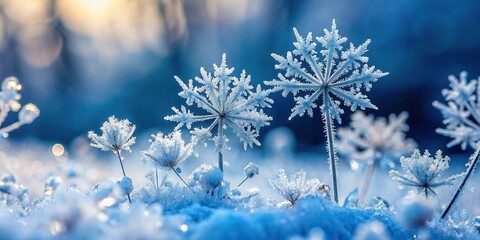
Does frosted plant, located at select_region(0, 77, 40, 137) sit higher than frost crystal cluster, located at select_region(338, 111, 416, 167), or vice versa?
frosted plant, located at select_region(0, 77, 40, 137)

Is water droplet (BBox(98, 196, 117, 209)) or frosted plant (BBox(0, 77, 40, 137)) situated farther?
frosted plant (BBox(0, 77, 40, 137))

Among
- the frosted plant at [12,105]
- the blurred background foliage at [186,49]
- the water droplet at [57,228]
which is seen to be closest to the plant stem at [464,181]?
the water droplet at [57,228]

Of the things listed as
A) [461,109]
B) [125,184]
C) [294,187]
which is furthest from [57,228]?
[461,109]

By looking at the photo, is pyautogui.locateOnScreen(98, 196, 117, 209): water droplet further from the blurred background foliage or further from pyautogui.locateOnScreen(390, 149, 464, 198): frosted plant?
the blurred background foliage

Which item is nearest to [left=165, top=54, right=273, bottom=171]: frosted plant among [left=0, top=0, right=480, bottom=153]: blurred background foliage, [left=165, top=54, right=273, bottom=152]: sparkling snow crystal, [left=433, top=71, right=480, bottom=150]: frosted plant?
[left=165, top=54, right=273, bottom=152]: sparkling snow crystal

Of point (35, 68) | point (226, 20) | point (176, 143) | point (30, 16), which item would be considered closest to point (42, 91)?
point (35, 68)

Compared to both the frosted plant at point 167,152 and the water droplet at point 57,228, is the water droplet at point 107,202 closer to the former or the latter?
the water droplet at point 57,228

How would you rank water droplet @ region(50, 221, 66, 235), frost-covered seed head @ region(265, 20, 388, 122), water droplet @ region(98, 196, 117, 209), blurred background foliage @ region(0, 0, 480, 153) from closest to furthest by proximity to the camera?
water droplet @ region(50, 221, 66, 235), water droplet @ region(98, 196, 117, 209), frost-covered seed head @ region(265, 20, 388, 122), blurred background foliage @ region(0, 0, 480, 153)
